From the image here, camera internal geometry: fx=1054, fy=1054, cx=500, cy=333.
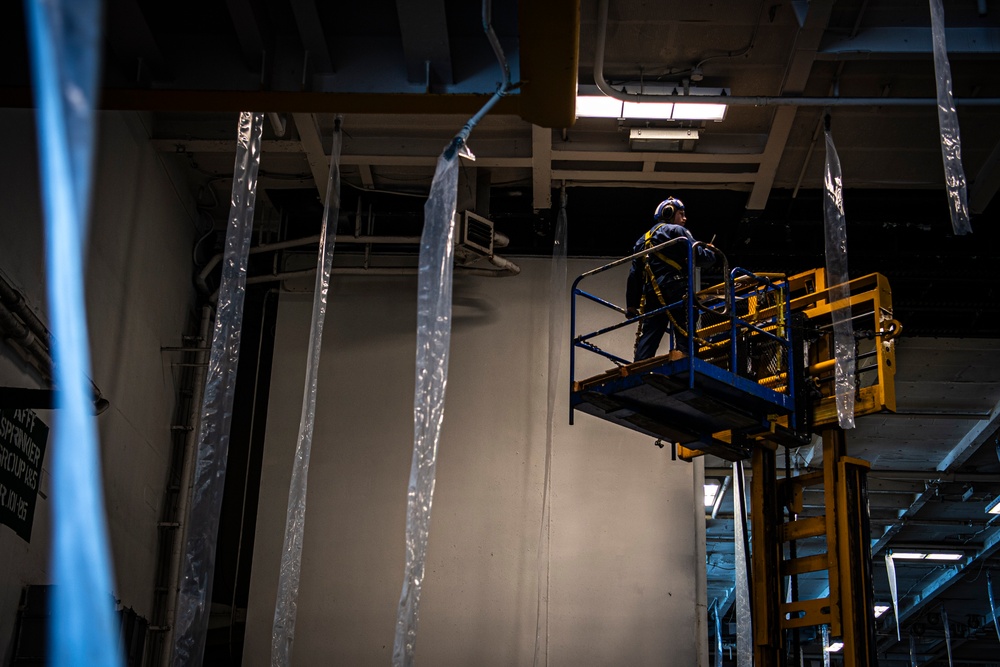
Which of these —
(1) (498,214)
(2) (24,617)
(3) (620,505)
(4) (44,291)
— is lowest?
(2) (24,617)

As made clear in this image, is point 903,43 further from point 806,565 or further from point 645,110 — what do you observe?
point 806,565

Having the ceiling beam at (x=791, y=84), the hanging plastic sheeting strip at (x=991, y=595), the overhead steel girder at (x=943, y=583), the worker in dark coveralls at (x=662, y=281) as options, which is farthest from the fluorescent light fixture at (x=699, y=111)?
the hanging plastic sheeting strip at (x=991, y=595)

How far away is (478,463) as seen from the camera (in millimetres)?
11117

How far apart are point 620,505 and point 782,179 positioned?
3945 mm

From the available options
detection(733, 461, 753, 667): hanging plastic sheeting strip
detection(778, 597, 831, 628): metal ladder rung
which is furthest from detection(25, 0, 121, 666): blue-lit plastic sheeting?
detection(733, 461, 753, 667): hanging plastic sheeting strip

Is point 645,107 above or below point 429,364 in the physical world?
above

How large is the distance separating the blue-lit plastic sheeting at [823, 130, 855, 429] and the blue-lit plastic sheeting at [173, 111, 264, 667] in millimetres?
4296

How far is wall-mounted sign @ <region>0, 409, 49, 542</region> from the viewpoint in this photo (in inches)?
276

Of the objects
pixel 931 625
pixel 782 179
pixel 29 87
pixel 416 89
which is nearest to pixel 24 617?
pixel 29 87

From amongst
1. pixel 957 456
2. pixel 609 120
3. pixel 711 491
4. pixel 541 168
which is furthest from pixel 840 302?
pixel 711 491

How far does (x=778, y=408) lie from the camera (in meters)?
8.70

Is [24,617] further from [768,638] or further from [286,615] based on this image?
[768,638]

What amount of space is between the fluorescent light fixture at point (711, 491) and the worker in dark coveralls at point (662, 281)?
8148 millimetres

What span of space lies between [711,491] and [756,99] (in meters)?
9.32
